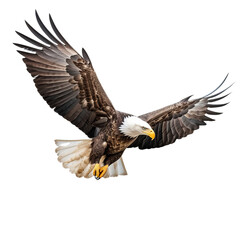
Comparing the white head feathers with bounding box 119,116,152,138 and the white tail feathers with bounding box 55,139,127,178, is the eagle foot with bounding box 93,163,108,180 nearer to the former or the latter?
the white tail feathers with bounding box 55,139,127,178

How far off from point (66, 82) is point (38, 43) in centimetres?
62

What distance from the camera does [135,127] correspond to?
25.5ft

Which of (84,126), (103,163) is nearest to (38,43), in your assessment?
(84,126)

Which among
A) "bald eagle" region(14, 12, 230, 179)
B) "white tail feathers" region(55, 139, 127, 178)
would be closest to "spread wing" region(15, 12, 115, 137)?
"bald eagle" region(14, 12, 230, 179)

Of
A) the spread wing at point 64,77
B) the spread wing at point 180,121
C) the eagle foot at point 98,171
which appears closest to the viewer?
the spread wing at point 64,77

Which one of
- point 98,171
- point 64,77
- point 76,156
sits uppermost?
point 64,77

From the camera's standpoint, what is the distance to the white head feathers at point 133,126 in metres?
7.78

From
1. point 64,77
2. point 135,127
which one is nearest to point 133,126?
point 135,127

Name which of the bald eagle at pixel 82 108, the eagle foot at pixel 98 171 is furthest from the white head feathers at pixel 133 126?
the eagle foot at pixel 98 171

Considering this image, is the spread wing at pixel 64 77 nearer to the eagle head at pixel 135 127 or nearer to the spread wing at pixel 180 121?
the eagle head at pixel 135 127

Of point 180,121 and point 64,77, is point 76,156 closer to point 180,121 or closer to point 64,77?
point 64,77

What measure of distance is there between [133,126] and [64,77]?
112cm

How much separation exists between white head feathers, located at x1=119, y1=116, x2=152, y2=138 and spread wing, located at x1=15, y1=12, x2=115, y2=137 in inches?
9.4

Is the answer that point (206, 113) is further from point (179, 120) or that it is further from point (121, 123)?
point (121, 123)
